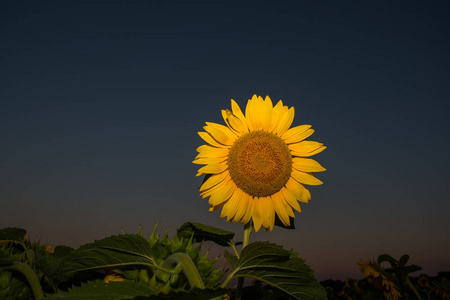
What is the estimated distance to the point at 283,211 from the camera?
8.64 ft

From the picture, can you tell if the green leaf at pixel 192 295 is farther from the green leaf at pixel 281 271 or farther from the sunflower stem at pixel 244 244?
the sunflower stem at pixel 244 244

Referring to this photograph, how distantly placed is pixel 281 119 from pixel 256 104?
0.72 ft

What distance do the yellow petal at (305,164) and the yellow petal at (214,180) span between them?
518 mm

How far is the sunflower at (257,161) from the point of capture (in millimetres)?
2678

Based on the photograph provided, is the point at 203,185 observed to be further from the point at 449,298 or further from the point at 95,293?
the point at 449,298

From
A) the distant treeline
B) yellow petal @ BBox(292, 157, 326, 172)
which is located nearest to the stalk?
yellow petal @ BBox(292, 157, 326, 172)

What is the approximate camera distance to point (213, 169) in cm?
274

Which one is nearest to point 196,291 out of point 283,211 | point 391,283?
point 283,211

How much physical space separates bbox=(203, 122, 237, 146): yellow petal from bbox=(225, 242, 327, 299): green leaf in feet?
3.35

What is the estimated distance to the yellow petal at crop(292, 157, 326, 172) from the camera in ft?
8.92

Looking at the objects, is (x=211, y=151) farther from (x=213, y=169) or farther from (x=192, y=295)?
(x=192, y=295)

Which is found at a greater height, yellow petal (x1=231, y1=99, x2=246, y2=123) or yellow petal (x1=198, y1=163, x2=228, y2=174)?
yellow petal (x1=231, y1=99, x2=246, y2=123)

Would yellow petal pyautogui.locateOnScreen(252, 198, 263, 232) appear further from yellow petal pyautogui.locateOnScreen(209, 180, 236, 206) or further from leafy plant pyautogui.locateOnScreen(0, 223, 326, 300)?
leafy plant pyautogui.locateOnScreen(0, 223, 326, 300)

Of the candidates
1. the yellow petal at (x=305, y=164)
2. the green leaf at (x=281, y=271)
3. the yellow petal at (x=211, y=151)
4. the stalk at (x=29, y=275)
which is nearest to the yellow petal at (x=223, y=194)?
the yellow petal at (x=211, y=151)
